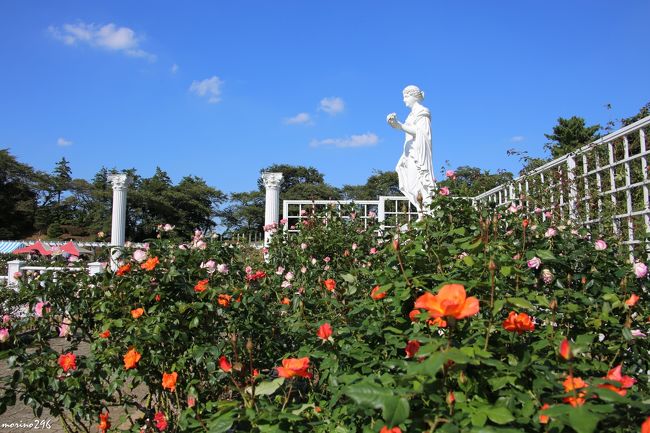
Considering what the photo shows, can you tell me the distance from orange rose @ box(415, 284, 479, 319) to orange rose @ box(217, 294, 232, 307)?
0.92m

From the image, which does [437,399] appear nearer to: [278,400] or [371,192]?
[278,400]

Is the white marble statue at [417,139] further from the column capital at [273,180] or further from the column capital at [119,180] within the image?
the column capital at [119,180]

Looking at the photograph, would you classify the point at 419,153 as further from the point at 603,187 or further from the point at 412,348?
the point at 412,348

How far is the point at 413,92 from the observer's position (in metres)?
5.67

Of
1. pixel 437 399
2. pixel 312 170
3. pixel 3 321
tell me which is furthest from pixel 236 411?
pixel 312 170

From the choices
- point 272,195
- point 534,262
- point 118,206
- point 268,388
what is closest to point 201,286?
point 268,388

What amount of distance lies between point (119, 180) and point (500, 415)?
52.3 feet

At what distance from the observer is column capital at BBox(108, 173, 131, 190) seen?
14.8 meters

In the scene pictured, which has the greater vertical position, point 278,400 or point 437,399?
point 437,399

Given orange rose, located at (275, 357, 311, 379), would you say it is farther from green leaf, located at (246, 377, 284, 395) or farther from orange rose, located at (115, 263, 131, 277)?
orange rose, located at (115, 263, 131, 277)

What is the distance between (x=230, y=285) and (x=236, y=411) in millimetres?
815

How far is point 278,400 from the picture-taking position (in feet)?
4.13

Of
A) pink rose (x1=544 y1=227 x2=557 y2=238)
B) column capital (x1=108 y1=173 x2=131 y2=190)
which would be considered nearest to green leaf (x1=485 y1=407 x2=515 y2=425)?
pink rose (x1=544 y1=227 x2=557 y2=238)

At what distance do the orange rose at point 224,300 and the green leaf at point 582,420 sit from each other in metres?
1.12
